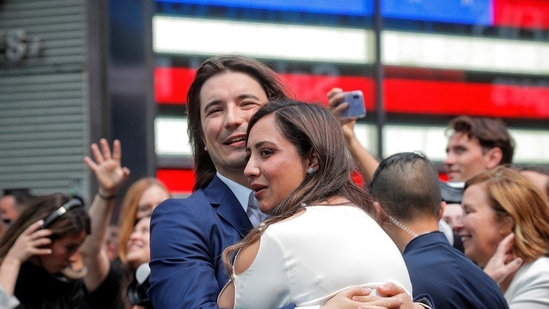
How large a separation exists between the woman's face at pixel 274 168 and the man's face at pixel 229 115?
17.3 inches

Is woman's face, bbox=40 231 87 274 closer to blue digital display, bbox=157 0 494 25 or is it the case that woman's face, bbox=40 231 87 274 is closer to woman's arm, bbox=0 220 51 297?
woman's arm, bbox=0 220 51 297

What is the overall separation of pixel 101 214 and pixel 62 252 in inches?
26.9

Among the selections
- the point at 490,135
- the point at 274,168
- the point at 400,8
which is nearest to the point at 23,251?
the point at 274,168

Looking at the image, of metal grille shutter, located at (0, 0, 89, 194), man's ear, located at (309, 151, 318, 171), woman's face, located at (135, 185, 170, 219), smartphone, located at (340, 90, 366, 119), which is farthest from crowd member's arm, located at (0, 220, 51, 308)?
metal grille shutter, located at (0, 0, 89, 194)

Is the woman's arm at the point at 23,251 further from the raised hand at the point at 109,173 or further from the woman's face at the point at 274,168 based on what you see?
the woman's face at the point at 274,168

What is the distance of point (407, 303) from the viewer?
9.46ft

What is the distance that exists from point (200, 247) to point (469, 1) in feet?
31.9

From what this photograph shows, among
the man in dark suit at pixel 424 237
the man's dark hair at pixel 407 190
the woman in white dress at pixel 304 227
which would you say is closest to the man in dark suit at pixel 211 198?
the woman in white dress at pixel 304 227

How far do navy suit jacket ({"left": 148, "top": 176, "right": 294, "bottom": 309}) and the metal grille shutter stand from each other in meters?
7.54

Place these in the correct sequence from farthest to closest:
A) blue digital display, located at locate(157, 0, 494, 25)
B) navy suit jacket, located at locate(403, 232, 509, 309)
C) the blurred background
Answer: blue digital display, located at locate(157, 0, 494, 25), the blurred background, navy suit jacket, located at locate(403, 232, 509, 309)

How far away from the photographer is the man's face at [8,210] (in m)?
8.09

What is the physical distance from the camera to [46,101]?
36.4ft

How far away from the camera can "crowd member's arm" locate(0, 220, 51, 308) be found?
561cm

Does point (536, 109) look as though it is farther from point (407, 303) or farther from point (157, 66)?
point (407, 303)
